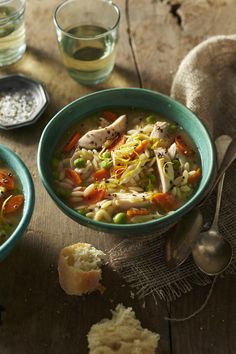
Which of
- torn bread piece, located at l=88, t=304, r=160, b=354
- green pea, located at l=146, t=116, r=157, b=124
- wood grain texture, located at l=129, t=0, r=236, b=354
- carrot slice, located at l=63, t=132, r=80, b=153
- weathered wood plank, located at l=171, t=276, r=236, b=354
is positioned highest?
green pea, located at l=146, t=116, r=157, b=124

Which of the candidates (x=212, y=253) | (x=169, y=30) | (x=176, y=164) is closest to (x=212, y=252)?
(x=212, y=253)

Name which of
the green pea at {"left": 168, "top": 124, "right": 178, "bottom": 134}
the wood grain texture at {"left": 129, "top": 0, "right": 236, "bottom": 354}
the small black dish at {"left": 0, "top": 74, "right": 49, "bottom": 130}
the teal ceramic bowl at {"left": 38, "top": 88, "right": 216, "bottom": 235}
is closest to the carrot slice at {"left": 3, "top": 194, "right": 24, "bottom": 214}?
the teal ceramic bowl at {"left": 38, "top": 88, "right": 216, "bottom": 235}

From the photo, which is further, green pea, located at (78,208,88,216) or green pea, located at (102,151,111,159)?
green pea, located at (102,151,111,159)

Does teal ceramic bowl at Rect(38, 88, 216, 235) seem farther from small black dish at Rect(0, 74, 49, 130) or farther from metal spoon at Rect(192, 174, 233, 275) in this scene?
small black dish at Rect(0, 74, 49, 130)

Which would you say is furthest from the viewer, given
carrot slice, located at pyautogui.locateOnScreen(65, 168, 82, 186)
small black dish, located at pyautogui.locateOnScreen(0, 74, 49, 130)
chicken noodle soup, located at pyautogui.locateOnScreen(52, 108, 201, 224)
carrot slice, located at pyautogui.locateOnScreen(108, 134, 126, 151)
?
small black dish, located at pyautogui.locateOnScreen(0, 74, 49, 130)

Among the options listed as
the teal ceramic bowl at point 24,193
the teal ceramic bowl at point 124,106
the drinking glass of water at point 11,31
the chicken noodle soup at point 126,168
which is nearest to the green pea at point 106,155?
the chicken noodle soup at point 126,168

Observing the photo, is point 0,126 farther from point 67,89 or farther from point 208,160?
point 208,160
